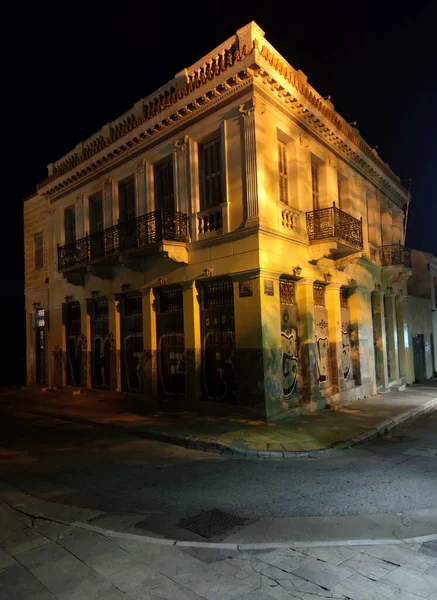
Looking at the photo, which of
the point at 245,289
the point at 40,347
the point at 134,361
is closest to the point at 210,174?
the point at 245,289

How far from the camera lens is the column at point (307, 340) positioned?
1248 centimetres

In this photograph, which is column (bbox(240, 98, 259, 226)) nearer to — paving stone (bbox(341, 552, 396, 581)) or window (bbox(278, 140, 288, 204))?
window (bbox(278, 140, 288, 204))

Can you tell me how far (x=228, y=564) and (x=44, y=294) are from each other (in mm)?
17483

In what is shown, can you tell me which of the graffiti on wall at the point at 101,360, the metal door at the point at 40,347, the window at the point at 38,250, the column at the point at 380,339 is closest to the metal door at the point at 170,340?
the graffiti on wall at the point at 101,360

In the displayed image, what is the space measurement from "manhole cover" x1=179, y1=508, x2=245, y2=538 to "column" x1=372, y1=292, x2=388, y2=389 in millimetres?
13458

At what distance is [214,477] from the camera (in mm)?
6867

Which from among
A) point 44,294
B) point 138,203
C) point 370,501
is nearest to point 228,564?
point 370,501

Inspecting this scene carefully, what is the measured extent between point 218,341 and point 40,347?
1148cm

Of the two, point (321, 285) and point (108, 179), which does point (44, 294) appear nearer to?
point (108, 179)

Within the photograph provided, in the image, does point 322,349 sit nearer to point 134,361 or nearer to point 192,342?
point 192,342

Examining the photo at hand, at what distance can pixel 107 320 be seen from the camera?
16.0 metres

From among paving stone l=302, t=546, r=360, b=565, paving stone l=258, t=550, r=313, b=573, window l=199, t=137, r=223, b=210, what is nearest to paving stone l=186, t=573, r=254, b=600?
paving stone l=258, t=550, r=313, b=573

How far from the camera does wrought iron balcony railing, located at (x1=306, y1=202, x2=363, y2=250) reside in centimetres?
1263

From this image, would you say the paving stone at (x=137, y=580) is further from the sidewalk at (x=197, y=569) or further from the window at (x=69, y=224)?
the window at (x=69, y=224)
